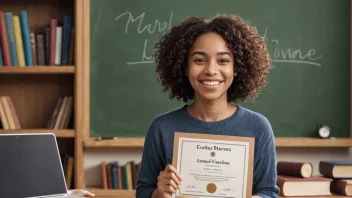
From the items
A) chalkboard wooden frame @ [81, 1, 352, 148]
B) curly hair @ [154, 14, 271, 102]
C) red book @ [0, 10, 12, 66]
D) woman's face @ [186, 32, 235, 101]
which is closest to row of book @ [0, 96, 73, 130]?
chalkboard wooden frame @ [81, 1, 352, 148]

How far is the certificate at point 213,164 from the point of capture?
1614 mm

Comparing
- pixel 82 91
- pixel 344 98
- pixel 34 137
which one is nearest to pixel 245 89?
pixel 34 137

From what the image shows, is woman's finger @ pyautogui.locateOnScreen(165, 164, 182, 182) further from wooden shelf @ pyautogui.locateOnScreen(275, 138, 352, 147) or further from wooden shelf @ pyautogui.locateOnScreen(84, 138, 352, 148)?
wooden shelf @ pyautogui.locateOnScreen(275, 138, 352, 147)

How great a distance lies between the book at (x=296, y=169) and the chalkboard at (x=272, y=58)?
A: 0.76 m

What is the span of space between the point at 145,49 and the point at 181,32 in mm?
1745

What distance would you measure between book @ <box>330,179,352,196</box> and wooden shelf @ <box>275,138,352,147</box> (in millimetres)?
607

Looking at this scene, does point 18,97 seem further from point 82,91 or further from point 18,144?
point 18,144

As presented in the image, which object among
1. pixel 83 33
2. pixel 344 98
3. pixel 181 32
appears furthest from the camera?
pixel 344 98

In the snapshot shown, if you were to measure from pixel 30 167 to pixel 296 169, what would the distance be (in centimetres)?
133

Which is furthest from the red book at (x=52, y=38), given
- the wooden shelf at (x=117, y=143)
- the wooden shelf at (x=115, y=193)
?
the wooden shelf at (x=115, y=193)

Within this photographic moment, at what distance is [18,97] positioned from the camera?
11.5 feet

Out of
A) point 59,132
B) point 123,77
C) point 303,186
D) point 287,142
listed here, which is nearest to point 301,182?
point 303,186

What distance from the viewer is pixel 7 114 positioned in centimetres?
335

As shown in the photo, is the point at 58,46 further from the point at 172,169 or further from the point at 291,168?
the point at 172,169
